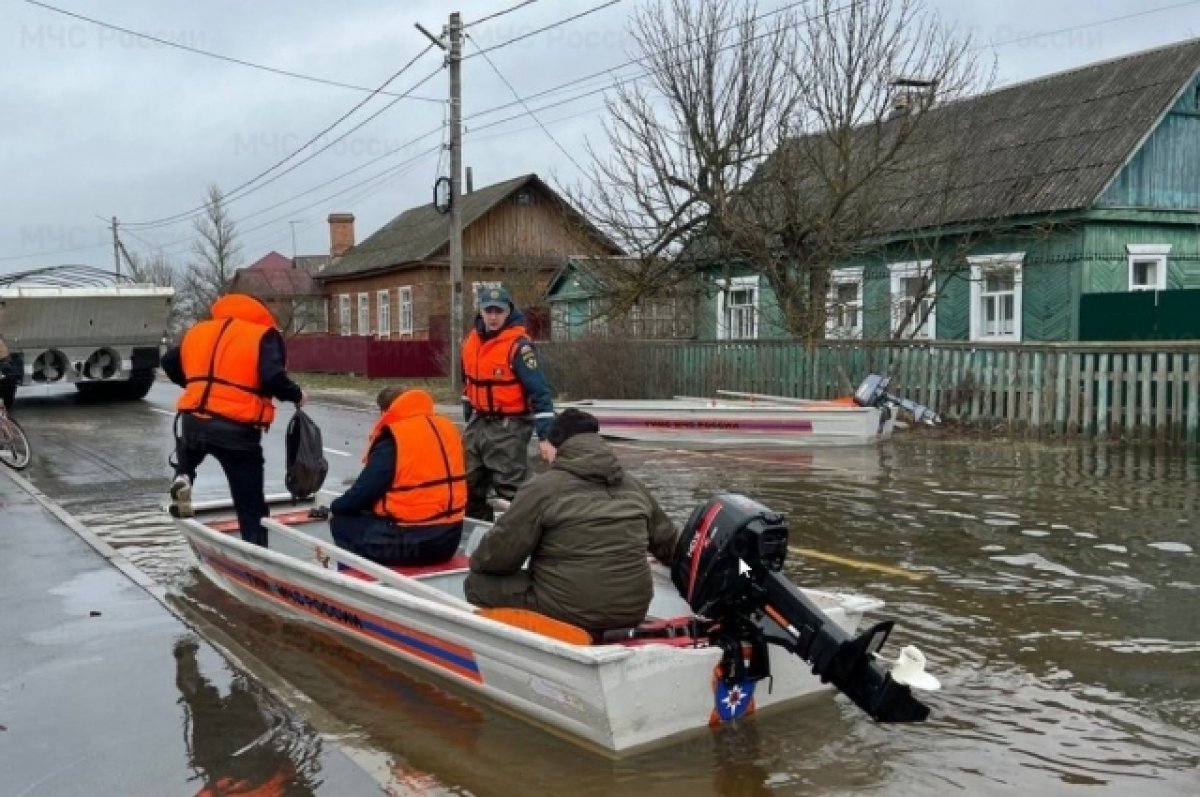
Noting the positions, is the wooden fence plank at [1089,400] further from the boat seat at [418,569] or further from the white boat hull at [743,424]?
the boat seat at [418,569]

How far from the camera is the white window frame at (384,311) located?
4816 centimetres

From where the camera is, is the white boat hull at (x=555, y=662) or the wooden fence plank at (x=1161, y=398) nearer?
the white boat hull at (x=555, y=662)

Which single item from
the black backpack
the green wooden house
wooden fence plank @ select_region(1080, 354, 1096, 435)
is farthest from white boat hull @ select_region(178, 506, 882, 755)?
the green wooden house

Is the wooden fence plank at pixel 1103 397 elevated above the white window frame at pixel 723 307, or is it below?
below

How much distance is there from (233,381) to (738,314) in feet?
67.1

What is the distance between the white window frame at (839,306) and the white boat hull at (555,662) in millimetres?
15763

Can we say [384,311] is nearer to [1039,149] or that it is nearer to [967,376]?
[1039,149]

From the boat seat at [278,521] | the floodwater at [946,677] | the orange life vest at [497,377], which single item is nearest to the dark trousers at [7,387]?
the floodwater at [946,677]

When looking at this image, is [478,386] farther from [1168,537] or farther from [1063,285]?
[1063,285]

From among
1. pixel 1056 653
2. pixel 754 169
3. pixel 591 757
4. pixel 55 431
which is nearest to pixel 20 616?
pixel 591 757

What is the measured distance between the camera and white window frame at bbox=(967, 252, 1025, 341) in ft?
72.6

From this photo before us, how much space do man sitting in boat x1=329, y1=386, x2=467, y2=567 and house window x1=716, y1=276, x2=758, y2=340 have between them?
19377mm

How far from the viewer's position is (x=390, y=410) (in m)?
6.30

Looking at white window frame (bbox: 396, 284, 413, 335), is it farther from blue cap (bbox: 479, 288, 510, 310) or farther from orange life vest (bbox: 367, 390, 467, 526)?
orange life vest (bbox: 367, 390, 467, 526)
